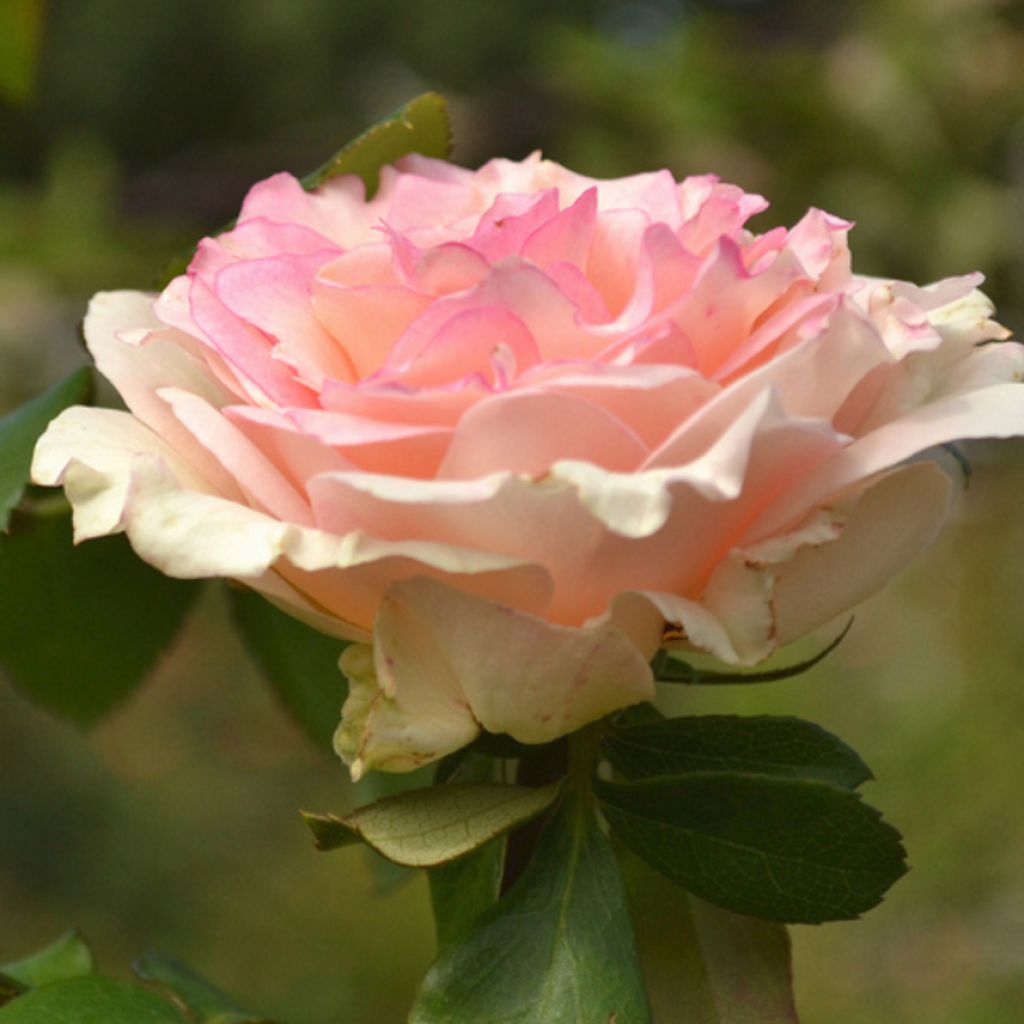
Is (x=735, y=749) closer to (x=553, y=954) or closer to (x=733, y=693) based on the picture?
(x=553, y=954)

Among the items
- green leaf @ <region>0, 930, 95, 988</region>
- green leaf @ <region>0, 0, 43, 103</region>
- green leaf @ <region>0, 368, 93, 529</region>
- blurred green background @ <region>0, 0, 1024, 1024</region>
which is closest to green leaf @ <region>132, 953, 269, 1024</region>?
green leaf @ <region>0, 930, 95, 988</region>

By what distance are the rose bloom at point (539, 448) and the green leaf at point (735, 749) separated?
0.02 m

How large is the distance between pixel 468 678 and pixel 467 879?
7 cm

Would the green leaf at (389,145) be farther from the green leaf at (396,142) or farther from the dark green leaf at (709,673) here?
the dark green leaf at (709,673)

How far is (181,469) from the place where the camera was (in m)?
0.27

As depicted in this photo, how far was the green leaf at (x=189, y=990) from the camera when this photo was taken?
0.34m

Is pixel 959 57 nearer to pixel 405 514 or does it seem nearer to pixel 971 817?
pixel 971 817

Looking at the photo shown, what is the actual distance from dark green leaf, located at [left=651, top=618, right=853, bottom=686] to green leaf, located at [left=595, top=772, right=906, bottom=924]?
3 cm

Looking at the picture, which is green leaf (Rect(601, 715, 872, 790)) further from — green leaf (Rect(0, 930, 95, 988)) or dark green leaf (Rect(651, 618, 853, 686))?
green leaf (Rect(0, 930, 95, 988))

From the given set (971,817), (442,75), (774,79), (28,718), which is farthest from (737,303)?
(442,75)

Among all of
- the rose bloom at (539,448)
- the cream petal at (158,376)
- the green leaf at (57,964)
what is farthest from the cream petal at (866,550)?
the green leaf at (57,964)

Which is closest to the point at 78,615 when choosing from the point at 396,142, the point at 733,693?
the point at 396,142

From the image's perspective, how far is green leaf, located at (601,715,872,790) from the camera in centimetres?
27

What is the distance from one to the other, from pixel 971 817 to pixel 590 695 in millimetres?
1432
